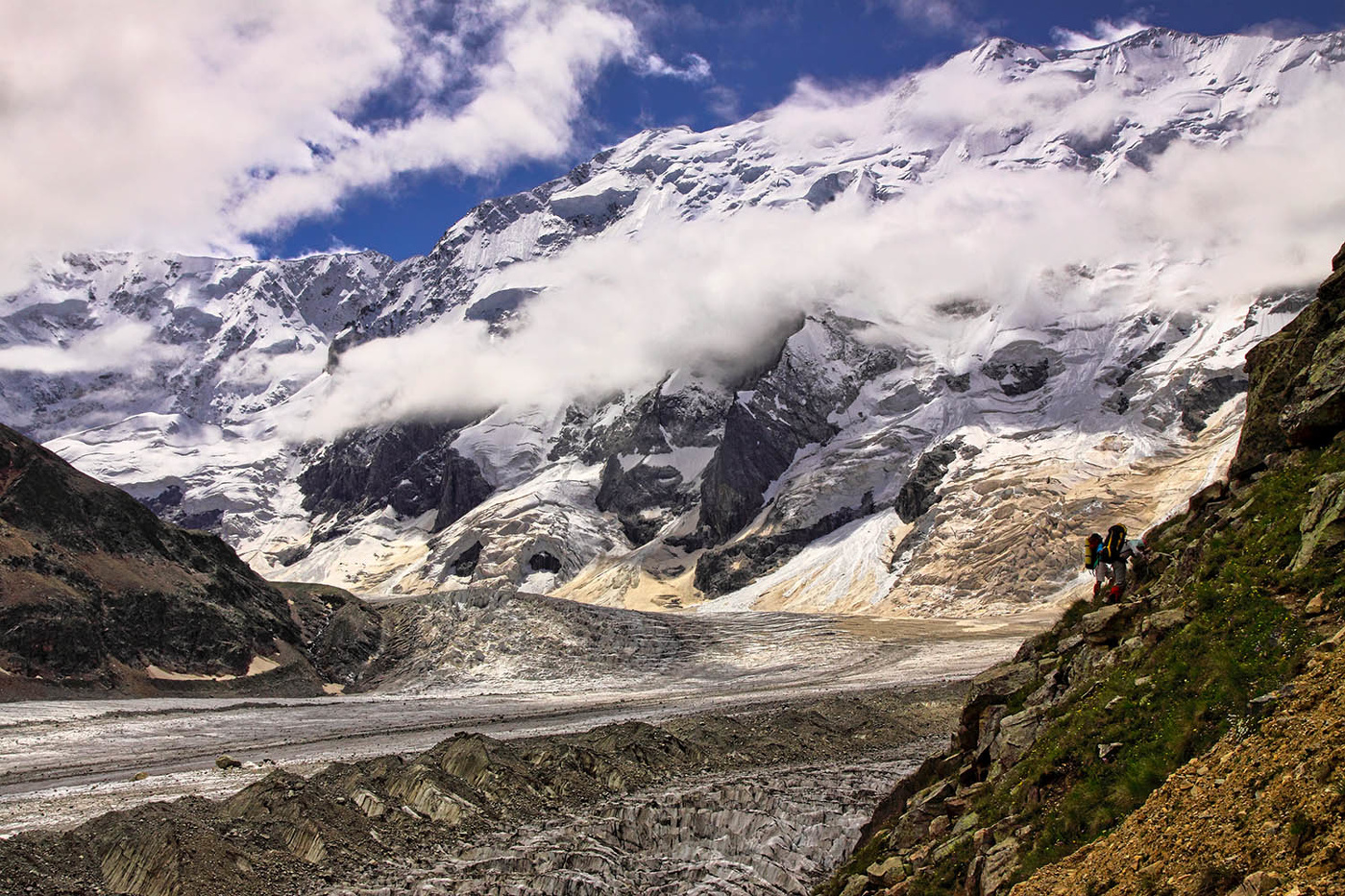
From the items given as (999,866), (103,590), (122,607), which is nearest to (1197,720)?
(999,866)

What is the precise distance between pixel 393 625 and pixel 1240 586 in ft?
433

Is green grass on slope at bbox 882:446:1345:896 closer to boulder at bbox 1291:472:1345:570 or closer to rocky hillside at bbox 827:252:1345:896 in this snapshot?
rocky hillside at bbox 827:252:1345:896

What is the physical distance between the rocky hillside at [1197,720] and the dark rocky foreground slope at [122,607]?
100857 millimetres

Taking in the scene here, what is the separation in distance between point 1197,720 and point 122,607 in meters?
117

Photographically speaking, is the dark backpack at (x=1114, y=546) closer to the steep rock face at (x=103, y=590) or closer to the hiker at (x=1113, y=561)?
the hiker at (x=1113, y=561)

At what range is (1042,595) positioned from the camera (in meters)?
160

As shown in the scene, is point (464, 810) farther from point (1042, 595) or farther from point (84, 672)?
point (1042, 595)

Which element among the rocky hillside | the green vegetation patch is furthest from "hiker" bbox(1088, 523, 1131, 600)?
the green vegetation patch

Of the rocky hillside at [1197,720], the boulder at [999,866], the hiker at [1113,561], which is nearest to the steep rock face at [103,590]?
the rocky hillside at [1197,720]

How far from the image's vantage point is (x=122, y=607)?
352 feet

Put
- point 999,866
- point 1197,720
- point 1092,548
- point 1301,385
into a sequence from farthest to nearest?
1. point 1092,548
2. point 1301,385
3. point 999,866
4. point 1197,720

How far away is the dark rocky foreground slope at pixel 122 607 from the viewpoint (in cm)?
9831

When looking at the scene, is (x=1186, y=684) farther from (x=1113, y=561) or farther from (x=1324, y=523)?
(x=1113, y=561)

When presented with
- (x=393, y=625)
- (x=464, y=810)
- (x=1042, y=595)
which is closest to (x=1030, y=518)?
(x=1042, y=595)
